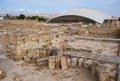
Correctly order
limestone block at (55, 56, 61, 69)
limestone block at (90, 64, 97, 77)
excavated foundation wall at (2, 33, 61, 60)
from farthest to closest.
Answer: excavated foundation wall at (2, 33, 61, 60) < limestone block at (55, 56, 61, 69) < limestone block at (90, 64, 97, 77)

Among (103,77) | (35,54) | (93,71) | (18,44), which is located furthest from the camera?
(35,54)

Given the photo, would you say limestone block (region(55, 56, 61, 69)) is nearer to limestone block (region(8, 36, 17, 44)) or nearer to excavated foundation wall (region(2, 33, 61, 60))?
excavated foundation wall (region(2, 33, 61, 60))

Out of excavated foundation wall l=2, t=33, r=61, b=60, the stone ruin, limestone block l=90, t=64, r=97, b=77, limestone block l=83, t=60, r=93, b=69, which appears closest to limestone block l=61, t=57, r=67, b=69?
the stone ruin

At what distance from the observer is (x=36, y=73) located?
570 centimetres

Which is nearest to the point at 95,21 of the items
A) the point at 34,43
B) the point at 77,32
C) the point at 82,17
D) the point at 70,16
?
the point at 82,17

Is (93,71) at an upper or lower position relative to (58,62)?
lower

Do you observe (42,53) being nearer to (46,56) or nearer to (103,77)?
(46,56)

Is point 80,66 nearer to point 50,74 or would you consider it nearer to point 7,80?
point 50,74

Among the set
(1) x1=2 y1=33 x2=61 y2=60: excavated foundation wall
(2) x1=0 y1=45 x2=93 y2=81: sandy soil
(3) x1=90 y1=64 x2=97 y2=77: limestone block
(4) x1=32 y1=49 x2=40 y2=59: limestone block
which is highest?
(1) x1=2 y1=33 x2=61 y2=60: excavated foundation wall

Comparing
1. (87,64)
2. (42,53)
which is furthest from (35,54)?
(87,64)

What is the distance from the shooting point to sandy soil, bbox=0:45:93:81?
5.28 meters

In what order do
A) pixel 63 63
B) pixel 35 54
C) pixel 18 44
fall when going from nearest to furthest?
pixel 63 63 → pixel 18 44 → pixel 35 54

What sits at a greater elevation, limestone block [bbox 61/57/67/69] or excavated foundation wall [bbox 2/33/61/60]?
excavated foundation wall [bbox 2/33/61/60]

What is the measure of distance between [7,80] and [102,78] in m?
2.68
